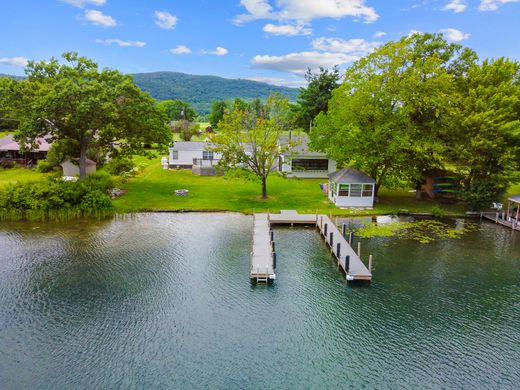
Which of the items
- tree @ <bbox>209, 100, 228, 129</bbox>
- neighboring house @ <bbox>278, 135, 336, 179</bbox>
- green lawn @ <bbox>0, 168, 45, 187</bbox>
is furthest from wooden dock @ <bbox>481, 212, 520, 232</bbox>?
tree @ <bbox>209, 100, 228, 129</bbox>

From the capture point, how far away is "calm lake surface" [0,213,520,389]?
463 inches

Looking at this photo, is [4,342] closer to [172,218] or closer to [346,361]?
[346,361]

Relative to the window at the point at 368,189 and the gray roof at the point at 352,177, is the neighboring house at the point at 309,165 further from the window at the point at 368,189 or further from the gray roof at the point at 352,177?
the window at the point at 368,189

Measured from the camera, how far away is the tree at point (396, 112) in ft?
92.9

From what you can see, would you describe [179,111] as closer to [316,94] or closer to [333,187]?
[316,94]

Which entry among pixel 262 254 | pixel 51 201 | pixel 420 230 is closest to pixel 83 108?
pixel 51 201

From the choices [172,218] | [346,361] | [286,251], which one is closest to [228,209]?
[172,218]

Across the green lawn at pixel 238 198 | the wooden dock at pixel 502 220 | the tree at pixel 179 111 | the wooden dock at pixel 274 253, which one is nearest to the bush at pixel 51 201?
the green lawn at pixel 238 198

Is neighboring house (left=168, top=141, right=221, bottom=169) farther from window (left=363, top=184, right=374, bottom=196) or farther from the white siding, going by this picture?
window (left=363, top=184, right=374, bottom=196)

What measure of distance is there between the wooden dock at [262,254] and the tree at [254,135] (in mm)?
6888

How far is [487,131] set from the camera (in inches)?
1093

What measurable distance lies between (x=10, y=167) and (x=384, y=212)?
39.1 meters

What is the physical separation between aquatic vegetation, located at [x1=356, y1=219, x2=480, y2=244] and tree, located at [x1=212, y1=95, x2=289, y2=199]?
10.1 metres

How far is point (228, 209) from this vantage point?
2922 cm
